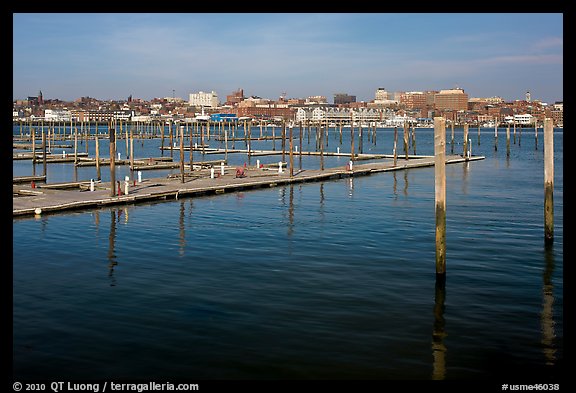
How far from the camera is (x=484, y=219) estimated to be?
31656 mm

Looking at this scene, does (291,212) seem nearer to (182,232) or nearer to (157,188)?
(182,232)

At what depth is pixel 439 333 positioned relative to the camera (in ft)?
48.9

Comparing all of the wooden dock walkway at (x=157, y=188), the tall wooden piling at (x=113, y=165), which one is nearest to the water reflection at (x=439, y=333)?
the wooden dock walkway at (x=157, y=188)

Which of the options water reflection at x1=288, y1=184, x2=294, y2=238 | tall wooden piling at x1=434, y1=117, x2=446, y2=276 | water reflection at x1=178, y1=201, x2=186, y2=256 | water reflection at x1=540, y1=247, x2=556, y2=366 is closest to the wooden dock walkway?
water reflection at x1=288, y1=184, x2=294, y2=238

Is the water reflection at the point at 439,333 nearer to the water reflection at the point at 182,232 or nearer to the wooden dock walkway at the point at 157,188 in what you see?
the water reflection at the point at 182,232

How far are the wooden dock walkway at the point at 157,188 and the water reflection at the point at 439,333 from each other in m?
18.5

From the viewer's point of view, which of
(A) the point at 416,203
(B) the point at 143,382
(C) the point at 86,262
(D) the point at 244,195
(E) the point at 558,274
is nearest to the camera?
(B) the point at 143,382

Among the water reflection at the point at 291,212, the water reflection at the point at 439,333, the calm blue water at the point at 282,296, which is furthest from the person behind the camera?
the water reflection at the point at 291,212

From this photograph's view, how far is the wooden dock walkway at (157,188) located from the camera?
32.4 metres

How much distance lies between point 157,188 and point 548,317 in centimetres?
2704
